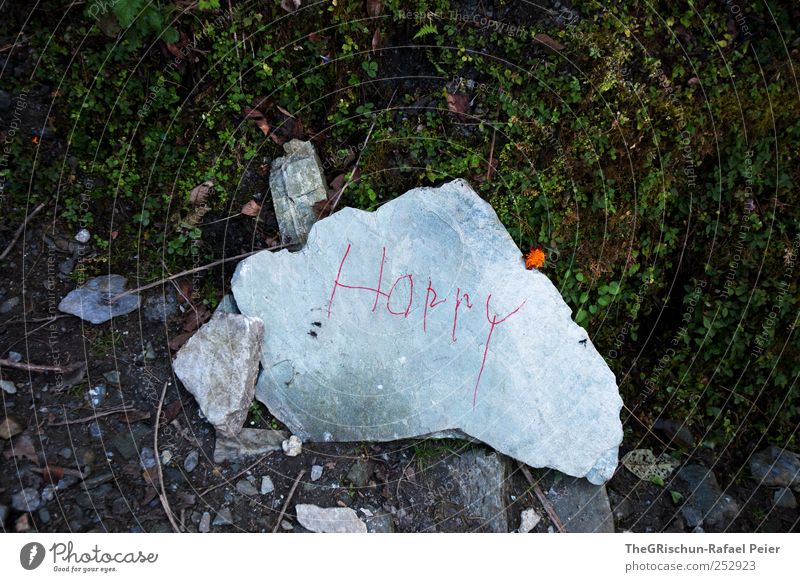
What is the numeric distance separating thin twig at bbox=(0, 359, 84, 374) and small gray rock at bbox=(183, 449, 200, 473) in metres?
1.08

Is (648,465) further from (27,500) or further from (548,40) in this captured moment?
(27,500)

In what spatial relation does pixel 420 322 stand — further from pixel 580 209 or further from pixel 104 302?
pixel 104 302

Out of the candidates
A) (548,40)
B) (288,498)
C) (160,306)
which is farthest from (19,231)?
(548,40)

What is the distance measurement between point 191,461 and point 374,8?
3759 mm

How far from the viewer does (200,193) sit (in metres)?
4.72

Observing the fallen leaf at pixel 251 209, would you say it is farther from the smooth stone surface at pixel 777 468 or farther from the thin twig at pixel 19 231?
the smooth stone surface at pixel 777 468

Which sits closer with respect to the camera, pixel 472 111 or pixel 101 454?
pixel 101 454

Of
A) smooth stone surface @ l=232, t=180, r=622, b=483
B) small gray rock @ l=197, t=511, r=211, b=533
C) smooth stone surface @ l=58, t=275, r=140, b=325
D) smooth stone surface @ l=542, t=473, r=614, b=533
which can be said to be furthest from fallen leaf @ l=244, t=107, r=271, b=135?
smooth stone surface @ l=542, t=473, r=614, b=533

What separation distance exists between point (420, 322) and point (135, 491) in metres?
2.44

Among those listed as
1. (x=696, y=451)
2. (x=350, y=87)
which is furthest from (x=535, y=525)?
(x=350, y=87)

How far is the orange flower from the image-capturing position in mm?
4578

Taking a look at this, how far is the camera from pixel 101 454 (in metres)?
4.29

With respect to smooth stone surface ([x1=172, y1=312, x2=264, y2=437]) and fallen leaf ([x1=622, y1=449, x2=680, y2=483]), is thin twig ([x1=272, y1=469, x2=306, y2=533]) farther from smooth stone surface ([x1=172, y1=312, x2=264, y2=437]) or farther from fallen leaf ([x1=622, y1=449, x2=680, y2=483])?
fallen leaf ([x1=622, y1=449, x2=680, y2=483])

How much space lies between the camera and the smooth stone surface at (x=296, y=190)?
4746 millimetres
